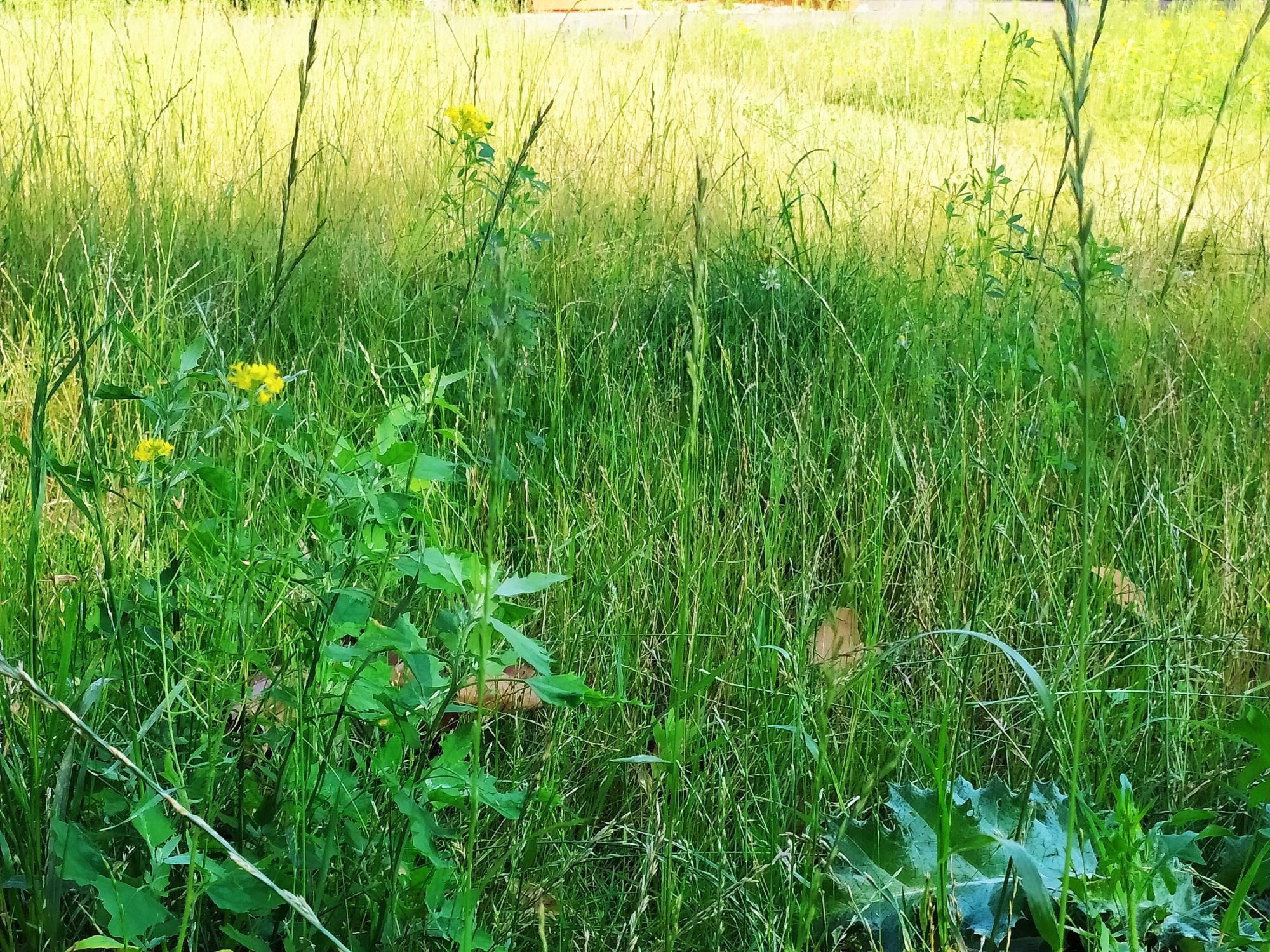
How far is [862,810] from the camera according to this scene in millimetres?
1258

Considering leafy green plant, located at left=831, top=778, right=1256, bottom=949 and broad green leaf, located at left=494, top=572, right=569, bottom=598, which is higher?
broad green leaf, located at left=494, top=572, right=569, bottom=598

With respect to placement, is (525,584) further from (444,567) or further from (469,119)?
(469,119)

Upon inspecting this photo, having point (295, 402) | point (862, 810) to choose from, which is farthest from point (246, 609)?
point (295, 402)

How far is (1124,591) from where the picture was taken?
1.61 m

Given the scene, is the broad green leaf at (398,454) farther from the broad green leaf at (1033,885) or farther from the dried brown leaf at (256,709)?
the broad green leaf at (1033,885)

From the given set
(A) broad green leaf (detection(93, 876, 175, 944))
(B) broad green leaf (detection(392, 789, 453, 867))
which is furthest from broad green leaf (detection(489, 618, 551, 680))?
(A) broad green leaf (detection(93, 876, 175, 944))

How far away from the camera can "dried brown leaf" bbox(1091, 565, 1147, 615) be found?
1557mm

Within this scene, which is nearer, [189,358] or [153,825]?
[153,825]

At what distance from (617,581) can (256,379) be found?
65 cm

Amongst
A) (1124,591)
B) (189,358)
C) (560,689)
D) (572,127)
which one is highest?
(572,127)

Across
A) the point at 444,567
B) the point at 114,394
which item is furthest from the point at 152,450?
the point at 444,567

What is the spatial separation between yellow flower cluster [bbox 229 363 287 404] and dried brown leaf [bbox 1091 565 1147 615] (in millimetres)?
1162

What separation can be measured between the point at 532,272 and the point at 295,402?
78 centimetres

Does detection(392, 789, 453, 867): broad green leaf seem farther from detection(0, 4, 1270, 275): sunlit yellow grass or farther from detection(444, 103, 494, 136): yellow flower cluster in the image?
detection(0, 4, 1270, 275): sunlit yellow grass
